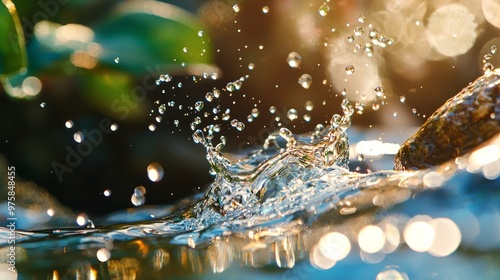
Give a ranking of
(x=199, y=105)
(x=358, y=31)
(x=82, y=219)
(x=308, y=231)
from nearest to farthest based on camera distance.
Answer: (x=308, y=231) → (x=82, y=219) → (x=199, y=105) → (x=358, y=31)

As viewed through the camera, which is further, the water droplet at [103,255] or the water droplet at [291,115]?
the water droplet at [291,115]

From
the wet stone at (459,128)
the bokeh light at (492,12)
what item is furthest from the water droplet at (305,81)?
the wet stone at (459,128)

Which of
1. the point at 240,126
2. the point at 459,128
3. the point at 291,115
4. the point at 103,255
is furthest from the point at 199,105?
the point at 103,255

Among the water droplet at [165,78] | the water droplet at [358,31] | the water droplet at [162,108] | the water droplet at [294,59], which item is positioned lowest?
the water droplet at [162,108]

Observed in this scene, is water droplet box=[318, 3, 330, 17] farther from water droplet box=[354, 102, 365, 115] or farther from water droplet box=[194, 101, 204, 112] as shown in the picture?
water droplet box=[194, 101, 204, 112]

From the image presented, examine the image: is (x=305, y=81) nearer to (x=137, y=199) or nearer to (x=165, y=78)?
(x=165, y=78)

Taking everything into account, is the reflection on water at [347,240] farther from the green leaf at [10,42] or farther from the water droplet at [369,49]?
the water droplet at [369,49]
